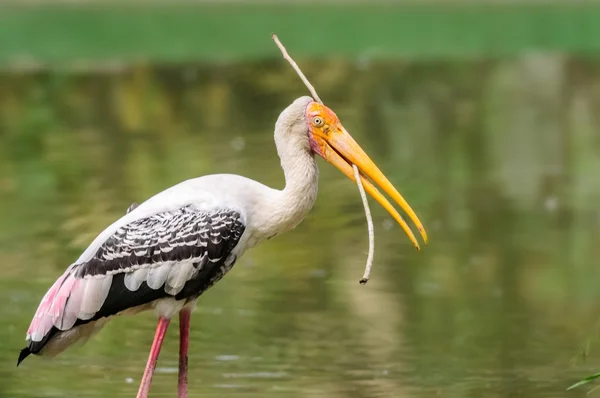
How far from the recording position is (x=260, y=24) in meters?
35.6

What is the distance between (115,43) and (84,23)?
471 centimetres

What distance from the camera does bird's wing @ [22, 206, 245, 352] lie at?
6.68 m

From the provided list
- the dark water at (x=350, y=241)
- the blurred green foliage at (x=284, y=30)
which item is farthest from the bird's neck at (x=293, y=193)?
the blurred green foliage at (x=284, y=30)

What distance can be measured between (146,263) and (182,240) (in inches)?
7.4

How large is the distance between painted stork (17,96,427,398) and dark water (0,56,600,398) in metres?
1.15

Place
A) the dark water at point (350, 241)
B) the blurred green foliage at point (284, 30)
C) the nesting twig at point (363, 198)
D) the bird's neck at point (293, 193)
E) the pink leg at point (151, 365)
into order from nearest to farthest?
the nesting twig at point (363, 198), the pink leg at point (151, 365), the bird's neck at point (293, 193), the dark water at point (350, 241), the blurred green foliage at point (284, 30)

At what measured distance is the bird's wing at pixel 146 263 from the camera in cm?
668

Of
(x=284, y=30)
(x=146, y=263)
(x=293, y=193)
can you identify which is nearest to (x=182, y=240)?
(x=146, y=263)

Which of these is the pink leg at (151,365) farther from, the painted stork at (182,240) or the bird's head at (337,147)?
the bird's head at (337,147)

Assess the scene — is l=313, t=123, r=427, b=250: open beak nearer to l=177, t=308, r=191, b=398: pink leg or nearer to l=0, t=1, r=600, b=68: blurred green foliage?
l=177, t=308, r=191, b=398: pink leg

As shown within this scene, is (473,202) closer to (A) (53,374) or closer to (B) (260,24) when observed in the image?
(A) (53,374)

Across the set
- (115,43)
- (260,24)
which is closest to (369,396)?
(115,43)

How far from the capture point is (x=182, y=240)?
6.68m

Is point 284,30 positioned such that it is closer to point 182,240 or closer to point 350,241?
point 350,241
